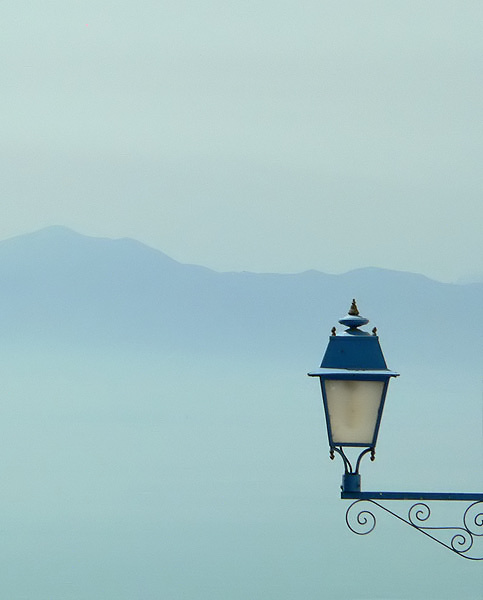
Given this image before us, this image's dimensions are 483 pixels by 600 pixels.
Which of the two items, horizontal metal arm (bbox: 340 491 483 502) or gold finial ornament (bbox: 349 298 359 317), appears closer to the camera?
horizontal metal arm (bbox: 340 491 483 502)

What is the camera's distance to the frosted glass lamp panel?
2.67 m

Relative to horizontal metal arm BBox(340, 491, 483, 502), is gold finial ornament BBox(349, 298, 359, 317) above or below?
above

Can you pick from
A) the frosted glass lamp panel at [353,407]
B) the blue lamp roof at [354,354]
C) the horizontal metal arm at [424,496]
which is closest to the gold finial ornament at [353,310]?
the blue lamp roof at [354,354]

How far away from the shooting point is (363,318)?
9.32 ft

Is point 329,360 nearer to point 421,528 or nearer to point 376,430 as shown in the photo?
point 376,430

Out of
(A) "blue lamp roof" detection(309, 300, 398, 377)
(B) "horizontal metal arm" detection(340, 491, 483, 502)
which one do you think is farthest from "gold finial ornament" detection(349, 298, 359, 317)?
(B) "horizontal metal arm" detection(340, 491, 483, 502)

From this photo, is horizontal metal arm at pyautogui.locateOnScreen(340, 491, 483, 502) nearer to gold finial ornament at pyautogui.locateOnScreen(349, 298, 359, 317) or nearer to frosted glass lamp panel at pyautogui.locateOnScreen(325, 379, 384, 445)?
frosted glass lamp panel at pyautogui.locateOnScreen(325, 379, 384, 445)

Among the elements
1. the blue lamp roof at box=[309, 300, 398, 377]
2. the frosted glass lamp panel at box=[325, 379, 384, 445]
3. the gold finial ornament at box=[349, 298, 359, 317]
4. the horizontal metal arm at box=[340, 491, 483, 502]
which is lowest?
the horizontal metal arm at box=[340, 491, 483, 502]

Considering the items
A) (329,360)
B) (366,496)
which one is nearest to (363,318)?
(329,360)

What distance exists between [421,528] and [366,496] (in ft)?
0.44

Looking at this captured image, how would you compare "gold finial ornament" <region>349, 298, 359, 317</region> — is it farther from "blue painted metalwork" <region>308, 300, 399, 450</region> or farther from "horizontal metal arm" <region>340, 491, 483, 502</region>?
"horizontal metal arm" <region>340, 491, 483, 502</region>

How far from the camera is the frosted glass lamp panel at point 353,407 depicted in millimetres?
2668

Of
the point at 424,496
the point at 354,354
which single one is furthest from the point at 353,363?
the point at 424,496

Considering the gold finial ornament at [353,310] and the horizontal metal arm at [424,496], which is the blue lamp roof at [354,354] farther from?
the horizontal metal arm at [424,496]
